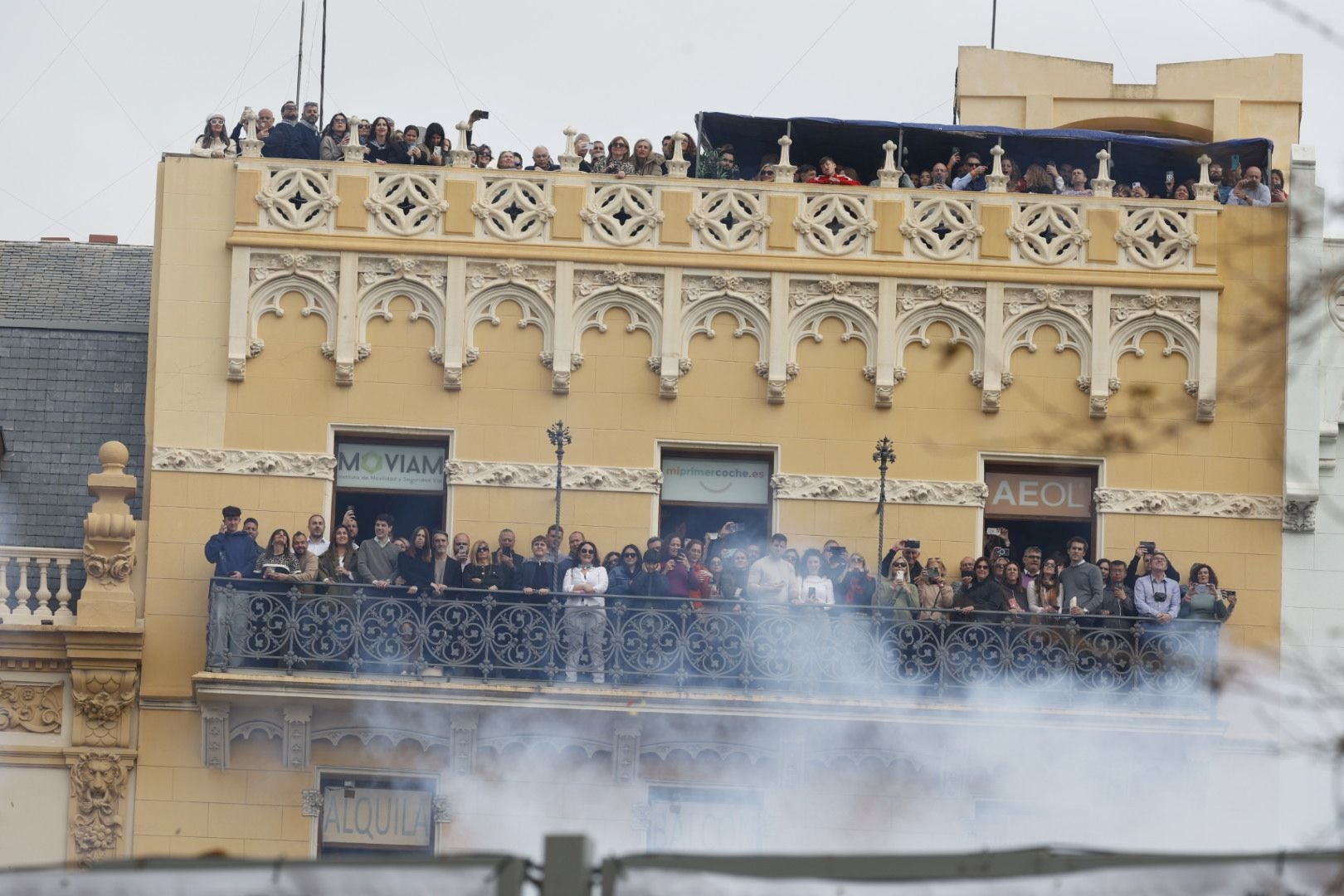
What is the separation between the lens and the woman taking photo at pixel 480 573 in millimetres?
22516

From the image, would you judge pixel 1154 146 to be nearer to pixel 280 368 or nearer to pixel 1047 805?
pixel 1047 805

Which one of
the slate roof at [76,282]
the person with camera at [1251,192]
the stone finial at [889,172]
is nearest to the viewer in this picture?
the stone finial at [889,172]

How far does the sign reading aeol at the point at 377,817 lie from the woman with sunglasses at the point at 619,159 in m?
6.10

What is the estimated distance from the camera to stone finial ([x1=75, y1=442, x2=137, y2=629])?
909 inches

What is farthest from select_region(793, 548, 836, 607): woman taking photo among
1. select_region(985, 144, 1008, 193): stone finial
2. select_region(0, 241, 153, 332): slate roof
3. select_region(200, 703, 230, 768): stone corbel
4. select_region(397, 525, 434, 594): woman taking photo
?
select_region(0, 241, 153, 332): slate roof

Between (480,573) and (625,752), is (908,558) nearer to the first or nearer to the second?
(625,752)

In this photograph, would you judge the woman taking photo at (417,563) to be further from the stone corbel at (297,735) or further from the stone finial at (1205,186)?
the stone finial at (1205,186)

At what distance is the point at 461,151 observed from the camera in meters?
24.1

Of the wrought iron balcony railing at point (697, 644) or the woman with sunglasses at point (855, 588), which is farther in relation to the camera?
the woman with sunglasses at point (855, 588)

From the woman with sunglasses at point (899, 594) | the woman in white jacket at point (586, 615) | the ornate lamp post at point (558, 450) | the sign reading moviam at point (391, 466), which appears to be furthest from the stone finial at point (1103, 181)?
the sign reading moviam at point (391, 466)

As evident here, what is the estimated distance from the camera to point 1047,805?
74.9 feet

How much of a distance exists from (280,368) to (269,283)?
0.80m

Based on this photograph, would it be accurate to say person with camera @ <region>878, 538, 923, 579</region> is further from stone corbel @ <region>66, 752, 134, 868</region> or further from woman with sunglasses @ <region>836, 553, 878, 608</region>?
stone corbel @ <region>66, 752, 134, 868</region>

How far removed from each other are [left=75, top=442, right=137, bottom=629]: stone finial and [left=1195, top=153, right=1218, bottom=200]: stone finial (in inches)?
406
